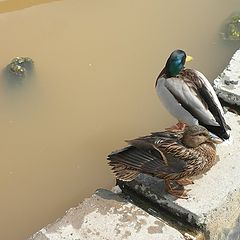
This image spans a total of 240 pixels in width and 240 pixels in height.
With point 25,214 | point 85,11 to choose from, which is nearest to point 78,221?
point 25,214

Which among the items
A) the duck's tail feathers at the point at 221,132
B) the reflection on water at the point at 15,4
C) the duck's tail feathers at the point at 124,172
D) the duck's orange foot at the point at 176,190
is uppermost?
the reflection on water at the point at 15,4

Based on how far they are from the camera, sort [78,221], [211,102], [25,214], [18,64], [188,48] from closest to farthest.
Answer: [78,221]
[211,102]
[25,214]
[18,64]
[188,48]

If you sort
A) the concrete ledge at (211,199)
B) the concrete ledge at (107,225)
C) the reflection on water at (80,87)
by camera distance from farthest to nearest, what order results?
the reflection on water at (80,87)
the concrete ledge at (211,199)
the concrete ledge at (107,225)

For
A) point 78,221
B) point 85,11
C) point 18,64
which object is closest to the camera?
point 78,221

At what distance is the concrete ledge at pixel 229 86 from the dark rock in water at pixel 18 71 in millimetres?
1697

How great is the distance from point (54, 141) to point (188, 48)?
171cm

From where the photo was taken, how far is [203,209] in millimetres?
3168

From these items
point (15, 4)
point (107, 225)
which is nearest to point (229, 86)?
point (107, 225)

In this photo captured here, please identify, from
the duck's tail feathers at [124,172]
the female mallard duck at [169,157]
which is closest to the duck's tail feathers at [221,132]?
the female mallard duck at [169,157]

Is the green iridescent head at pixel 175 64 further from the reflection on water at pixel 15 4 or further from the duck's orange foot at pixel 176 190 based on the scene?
the reflection on water at pixel 15 4

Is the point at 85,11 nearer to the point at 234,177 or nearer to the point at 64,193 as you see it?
the point at 64,193

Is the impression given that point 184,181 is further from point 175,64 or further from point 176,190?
point 175,64

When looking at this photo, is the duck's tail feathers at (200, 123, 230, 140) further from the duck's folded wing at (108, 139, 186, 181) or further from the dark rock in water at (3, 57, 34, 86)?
the dark rock in water at (3, 57, 34, 86)

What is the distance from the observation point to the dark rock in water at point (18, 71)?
4.85 meters
